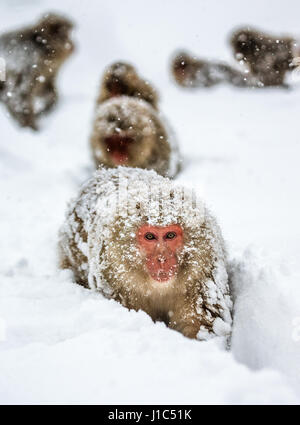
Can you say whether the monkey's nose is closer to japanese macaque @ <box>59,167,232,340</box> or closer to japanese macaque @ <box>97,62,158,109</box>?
japanese macaque @ <box>59,167,232,340</box>

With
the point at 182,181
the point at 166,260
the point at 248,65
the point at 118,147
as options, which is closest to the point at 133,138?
the point at 118,147

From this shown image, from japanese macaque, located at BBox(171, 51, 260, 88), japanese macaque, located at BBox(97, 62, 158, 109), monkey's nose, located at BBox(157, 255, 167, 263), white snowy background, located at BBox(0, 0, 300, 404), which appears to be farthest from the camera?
japanese macaque, located at BBox(171, 51, 260, 88)

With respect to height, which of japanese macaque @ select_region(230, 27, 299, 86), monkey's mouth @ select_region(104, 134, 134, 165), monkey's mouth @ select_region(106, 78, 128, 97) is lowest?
monkey's mouth @ select_region(104, 134, 134, 165)

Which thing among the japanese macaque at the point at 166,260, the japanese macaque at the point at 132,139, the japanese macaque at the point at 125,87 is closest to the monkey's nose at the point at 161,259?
the japanese macaque at the point at 166,260

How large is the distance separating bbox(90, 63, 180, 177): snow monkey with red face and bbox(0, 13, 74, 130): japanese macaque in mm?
2503

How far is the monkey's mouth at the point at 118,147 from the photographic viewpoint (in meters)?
5.43

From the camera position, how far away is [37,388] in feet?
5.05

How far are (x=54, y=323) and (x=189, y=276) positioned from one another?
971 mm

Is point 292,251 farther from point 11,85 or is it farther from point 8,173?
point 11,85

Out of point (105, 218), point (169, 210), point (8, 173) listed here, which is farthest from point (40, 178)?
point (169, 210)

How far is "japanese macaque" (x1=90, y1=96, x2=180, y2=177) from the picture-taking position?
5.44m

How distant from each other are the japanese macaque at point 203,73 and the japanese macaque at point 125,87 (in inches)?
96.3

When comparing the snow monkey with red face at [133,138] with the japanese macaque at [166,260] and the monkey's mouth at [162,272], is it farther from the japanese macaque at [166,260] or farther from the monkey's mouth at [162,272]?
the monkey's mouth at [162,272]

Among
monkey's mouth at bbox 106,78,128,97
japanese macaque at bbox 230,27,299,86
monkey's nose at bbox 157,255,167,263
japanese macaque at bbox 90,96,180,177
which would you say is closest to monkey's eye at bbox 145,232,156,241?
monkey's nose at bbox 157,255,167,263
